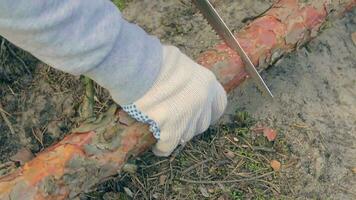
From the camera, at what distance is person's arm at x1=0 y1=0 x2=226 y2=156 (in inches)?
49.0

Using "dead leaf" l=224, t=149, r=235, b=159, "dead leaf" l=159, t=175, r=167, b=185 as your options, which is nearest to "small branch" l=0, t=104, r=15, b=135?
"dead leaf" l=159, t=175, r=167, b=185

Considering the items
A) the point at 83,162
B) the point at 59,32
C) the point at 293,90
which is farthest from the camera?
the point at 293,90

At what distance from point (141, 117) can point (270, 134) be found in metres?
0.63

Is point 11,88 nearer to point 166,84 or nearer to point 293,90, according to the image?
point 166,84

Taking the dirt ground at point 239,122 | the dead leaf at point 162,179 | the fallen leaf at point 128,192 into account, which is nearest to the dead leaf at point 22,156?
the dirt ground at point 239,122

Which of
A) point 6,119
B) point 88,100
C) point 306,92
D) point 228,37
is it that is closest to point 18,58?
point 6,119

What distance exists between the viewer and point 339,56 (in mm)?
2238

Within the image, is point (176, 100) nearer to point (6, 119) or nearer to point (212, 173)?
point (212, 173)

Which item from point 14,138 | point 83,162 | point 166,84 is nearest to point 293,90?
point 166,84

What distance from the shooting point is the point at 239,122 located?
2.04 m

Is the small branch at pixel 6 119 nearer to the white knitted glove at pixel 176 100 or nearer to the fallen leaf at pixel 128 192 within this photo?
the fallen leaf at pixel 128 192

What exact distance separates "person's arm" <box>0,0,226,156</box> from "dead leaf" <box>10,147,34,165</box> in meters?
0.52

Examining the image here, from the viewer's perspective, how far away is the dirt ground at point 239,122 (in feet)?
6.23

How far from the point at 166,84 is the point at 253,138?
2.02ft
